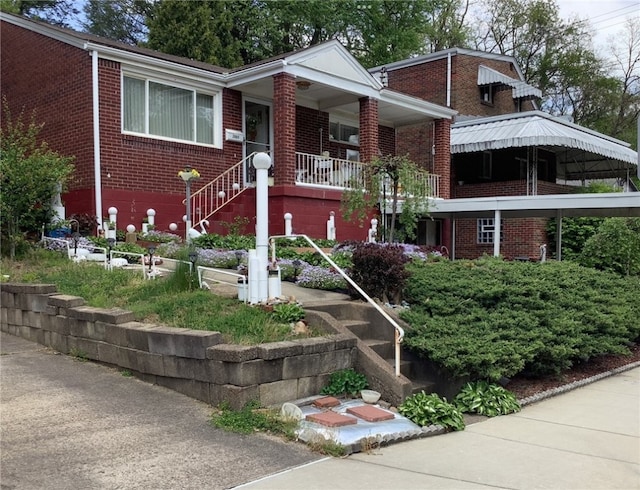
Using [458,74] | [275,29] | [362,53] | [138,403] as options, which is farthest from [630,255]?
[362,53]

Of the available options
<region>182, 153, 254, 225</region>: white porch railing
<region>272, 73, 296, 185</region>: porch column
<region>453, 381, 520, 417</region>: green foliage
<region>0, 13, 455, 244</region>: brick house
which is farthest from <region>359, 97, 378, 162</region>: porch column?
<region>453, 381, 520, 417</region>: green foliage

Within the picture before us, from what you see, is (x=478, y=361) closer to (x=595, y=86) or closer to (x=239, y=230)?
(x=239, y=230)

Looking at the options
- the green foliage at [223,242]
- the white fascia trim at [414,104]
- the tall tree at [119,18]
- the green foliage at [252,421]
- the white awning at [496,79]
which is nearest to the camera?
the green foliage at [252,421]

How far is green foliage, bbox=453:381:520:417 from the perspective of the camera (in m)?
5.69

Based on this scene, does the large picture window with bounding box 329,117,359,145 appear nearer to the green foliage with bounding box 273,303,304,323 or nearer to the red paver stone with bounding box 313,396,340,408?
the green foliage with bounding box 273,303,304,323

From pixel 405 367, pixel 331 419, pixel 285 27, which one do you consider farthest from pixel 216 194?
pixel 285 27

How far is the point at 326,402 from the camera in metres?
5.33

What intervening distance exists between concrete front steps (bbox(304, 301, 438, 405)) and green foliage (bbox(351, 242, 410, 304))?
0.43 metres

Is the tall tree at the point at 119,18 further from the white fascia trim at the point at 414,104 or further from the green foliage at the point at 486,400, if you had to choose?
the green foliage at the point at 486,400

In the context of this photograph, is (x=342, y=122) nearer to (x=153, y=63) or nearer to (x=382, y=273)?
(x=153, y=63)

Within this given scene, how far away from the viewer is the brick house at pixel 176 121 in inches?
496

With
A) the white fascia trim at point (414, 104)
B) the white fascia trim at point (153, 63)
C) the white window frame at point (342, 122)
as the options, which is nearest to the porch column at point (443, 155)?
the white fascia trim at point (414, 104)

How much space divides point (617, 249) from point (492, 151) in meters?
9.62

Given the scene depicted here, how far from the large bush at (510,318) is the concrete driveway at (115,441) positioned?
7.45ft
